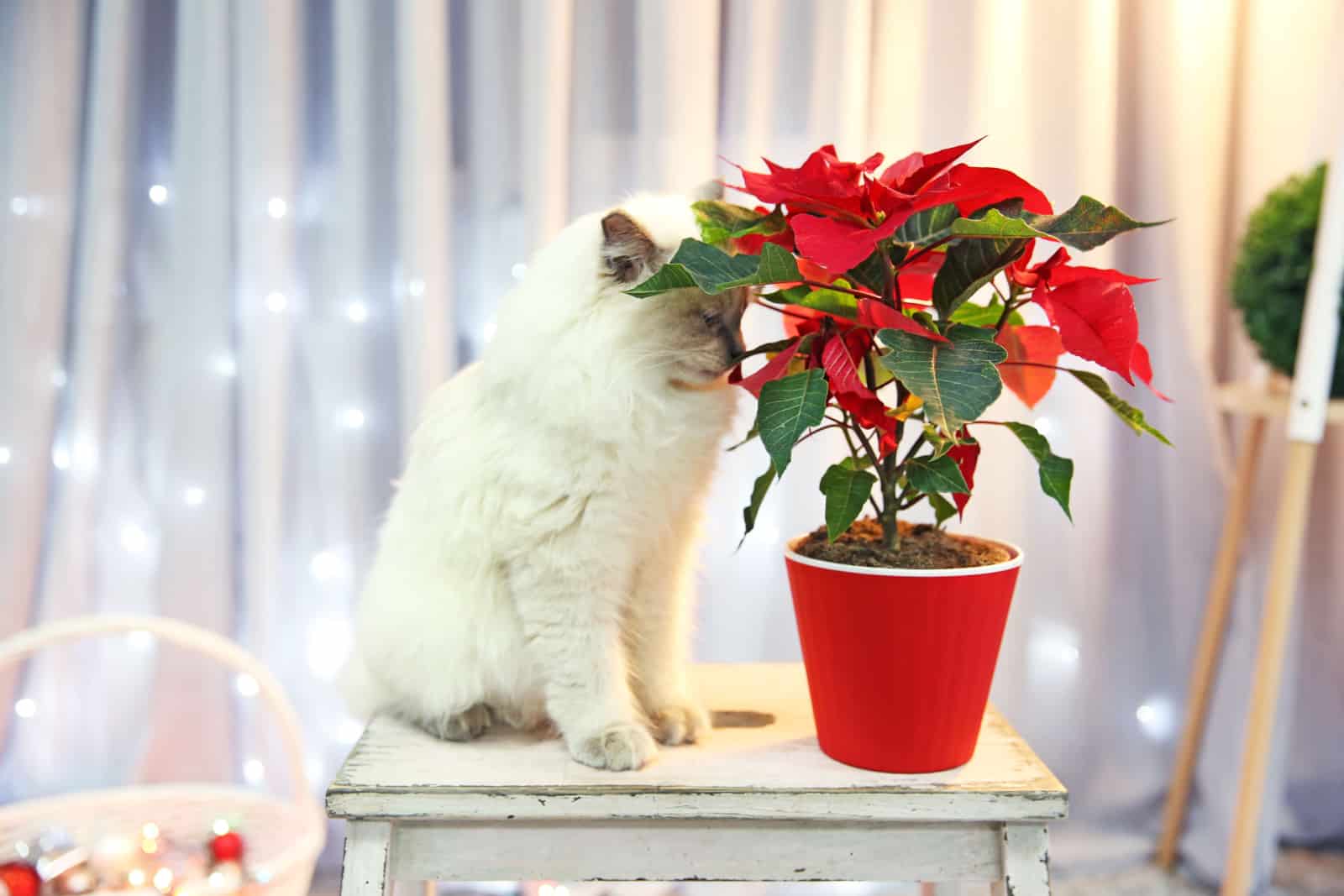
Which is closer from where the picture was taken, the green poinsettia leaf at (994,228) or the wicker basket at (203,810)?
the green poinsettia leaf at (994,228)

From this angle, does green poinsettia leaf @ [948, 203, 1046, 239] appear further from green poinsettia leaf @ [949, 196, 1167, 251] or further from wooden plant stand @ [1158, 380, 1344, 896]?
wooden plant stand @ [1158, 380, 1344, 896]

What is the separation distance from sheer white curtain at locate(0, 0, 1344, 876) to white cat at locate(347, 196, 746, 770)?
653 millimetres

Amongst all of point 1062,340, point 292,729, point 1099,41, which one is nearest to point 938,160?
point 1062,340

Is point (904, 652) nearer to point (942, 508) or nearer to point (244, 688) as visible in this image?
point (942, 508)

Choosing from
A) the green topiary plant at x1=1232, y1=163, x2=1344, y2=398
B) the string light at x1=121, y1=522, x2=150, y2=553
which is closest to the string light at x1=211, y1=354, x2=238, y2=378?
the string light at x1=121, y1=522, x2=150, y2=553

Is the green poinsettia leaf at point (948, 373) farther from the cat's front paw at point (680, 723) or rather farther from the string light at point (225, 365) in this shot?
the string light at point (225, 365)

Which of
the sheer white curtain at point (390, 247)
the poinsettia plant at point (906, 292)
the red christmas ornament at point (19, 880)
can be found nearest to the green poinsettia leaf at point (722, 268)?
→ the poinsettia plant at point (906, 292)

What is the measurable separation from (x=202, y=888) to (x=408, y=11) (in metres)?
1.24

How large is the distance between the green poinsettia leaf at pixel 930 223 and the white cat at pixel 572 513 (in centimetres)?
18

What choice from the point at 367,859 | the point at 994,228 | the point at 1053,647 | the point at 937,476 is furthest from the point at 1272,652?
the point at 367,859

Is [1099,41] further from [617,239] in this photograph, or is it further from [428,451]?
[428,451]

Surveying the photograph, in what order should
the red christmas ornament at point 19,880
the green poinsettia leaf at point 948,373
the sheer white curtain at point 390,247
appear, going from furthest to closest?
the sheer white curtain at point 390,247 → the red christmas ornament at point 19,880 → the green poinsettia leaf at point 948,373

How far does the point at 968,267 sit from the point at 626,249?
0.88 ft

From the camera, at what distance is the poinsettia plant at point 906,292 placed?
2.25ft
